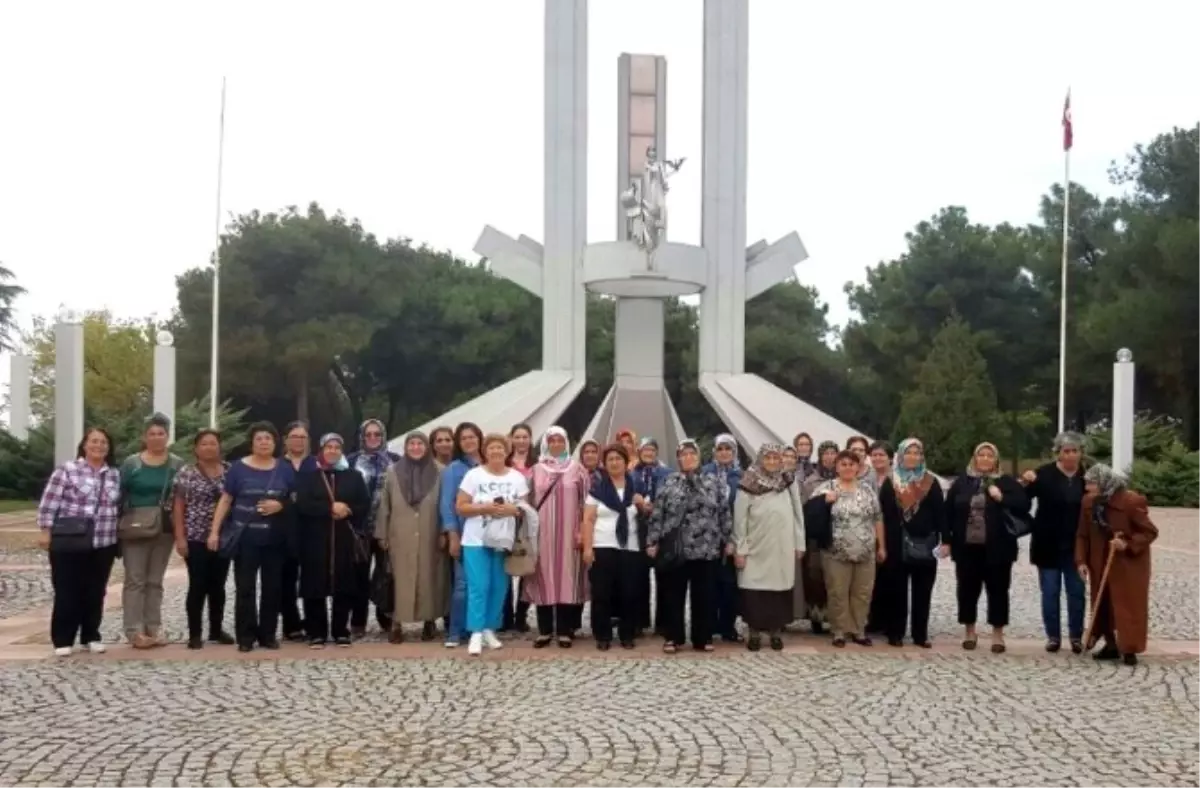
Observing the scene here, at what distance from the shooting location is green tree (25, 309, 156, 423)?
96.2 ft

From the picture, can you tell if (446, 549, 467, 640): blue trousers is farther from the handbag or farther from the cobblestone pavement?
the handbag

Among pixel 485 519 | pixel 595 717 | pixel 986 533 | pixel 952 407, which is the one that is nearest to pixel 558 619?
pixel 485 519

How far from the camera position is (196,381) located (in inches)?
1174

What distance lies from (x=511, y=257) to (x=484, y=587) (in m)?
11.5

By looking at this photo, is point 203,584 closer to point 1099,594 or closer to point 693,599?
point 693,599

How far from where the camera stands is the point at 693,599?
6164mm

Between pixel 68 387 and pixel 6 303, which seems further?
pixel 6 303

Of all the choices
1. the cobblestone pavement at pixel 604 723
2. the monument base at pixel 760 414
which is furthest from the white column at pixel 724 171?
the cobblestone pavement at pixel 604 723

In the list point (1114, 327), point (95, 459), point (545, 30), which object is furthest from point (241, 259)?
point (95, 459)

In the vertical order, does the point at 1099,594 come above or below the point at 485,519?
below

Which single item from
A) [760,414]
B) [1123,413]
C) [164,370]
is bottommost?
[760,414]

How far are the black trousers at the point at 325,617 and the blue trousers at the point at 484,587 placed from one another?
2.26 ft

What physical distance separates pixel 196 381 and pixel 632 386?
16752 millimetres

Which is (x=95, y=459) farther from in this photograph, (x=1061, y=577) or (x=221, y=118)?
(x=221, y=118)
